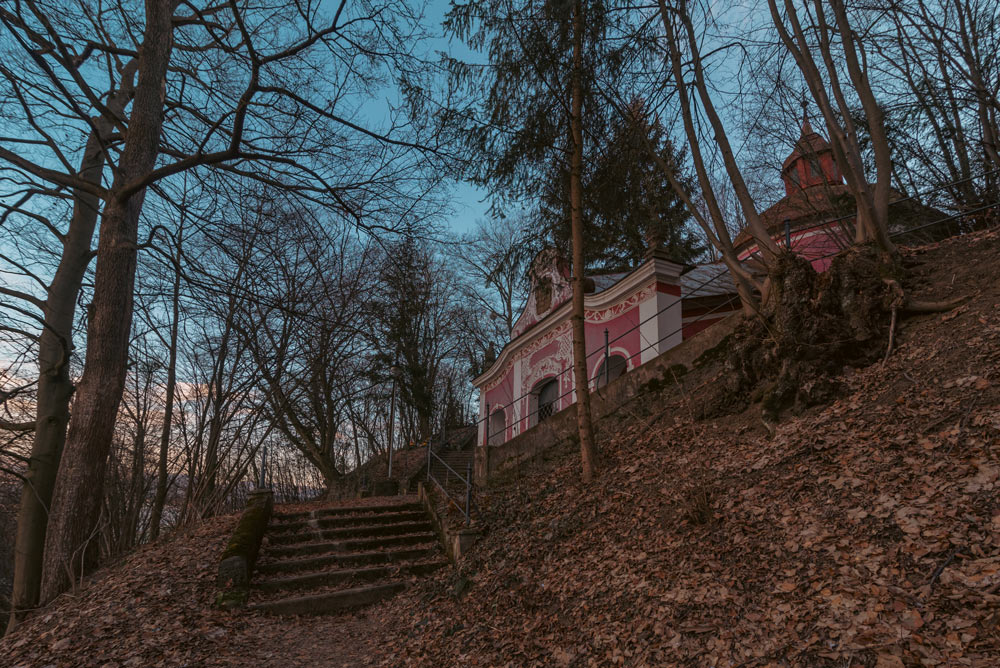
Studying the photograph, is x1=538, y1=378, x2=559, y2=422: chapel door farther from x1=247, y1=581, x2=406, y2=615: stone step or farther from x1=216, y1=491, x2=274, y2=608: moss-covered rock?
x1=247, y1=581, x2=406, y2=615: stone step

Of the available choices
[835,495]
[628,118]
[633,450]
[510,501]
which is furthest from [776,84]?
[510,501]

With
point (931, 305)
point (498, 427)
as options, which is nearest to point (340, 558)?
point (931, 305)

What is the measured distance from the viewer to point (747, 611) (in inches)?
125

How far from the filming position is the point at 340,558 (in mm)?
7539

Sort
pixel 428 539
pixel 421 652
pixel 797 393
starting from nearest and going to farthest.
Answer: pixel 421 652 < pixel 797 393 < pixel 428 539

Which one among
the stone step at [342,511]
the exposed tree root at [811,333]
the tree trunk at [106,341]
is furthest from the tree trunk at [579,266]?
the tree trunk at [106,341]

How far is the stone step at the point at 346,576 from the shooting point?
6.70 m

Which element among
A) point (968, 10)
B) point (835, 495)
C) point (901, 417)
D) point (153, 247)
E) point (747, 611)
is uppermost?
point (968, 10)

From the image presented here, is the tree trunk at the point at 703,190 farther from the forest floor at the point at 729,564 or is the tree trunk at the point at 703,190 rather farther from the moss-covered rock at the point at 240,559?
the moss-covered rock at the point at 240,559

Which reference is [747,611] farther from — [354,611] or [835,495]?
[354,611]

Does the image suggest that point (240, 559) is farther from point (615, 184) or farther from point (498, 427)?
point (498, 427)

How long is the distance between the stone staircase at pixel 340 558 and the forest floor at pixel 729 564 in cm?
28

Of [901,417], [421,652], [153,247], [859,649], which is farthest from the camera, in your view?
[153,247]

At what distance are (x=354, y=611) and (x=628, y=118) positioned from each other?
7542 millimetres
